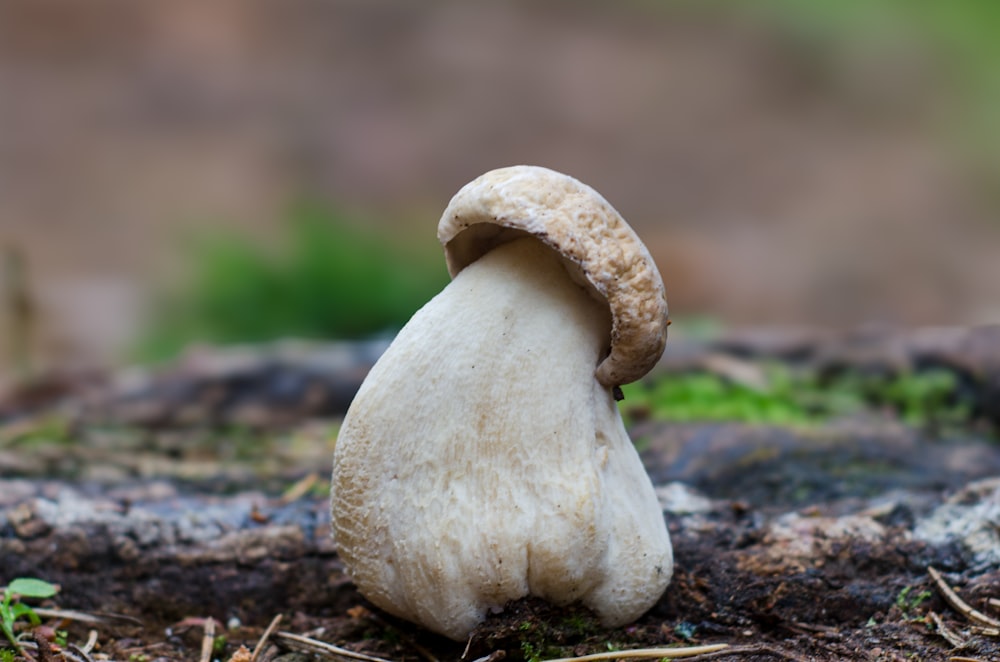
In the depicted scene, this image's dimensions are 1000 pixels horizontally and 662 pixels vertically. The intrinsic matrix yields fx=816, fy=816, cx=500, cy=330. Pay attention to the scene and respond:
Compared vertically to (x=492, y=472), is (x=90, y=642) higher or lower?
lower

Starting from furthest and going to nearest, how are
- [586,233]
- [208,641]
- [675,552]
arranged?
[675,552], [208,641], [586,233]

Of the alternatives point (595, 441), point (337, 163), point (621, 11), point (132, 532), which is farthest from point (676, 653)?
point (621, 11)

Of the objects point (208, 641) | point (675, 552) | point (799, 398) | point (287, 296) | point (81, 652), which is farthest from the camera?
point (287, 296)

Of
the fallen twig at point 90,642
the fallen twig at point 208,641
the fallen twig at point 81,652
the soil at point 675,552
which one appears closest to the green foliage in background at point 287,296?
the soil at point 675,552

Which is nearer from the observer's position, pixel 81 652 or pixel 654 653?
pixel 654 653

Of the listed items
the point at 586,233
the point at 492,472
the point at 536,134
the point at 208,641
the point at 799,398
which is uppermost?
the point at 536,134

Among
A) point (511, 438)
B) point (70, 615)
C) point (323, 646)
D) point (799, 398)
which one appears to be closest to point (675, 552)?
point (511, 438)

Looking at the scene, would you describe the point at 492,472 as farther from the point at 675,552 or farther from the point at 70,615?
the point at 70,615

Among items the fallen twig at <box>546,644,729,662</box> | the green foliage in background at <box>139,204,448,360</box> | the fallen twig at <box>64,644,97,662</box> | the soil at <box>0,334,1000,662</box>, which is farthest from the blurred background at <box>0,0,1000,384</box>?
the fallen twig at <box>546,644,729,662</box>
